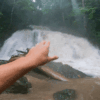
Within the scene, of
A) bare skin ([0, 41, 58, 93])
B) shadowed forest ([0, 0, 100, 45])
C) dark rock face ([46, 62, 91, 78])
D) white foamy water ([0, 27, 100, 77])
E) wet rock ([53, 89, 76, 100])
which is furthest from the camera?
shadowed forest ([0, 0, 100, 45])

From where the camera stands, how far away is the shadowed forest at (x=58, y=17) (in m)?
12.5

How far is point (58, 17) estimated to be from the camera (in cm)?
1920

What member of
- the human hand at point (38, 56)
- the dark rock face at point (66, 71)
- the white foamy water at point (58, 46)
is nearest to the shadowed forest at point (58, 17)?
the white foamy water at point (58, 46)

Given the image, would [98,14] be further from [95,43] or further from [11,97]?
[11,97]

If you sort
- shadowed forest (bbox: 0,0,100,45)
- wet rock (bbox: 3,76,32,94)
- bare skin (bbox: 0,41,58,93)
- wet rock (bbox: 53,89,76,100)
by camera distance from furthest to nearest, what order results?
shadowed forest (bbox: 0,0,100,45)
wet rock (bbox: 3,76,32,94)
wet rock (bbox: 53,89,76,100)
bare skin (bbox: 0,41,58,93)

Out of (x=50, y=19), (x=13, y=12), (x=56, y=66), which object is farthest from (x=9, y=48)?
(x=50, y=19)

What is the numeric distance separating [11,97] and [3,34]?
469 inches

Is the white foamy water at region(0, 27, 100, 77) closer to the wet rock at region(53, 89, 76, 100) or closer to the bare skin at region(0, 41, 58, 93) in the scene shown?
the wet rock at region(53, 89, 76, 100)

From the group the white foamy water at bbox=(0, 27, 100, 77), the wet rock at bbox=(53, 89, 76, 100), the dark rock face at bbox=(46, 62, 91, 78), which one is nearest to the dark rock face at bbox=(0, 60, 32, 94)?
the wet rock at bbox=(53, 89, 76, 100)

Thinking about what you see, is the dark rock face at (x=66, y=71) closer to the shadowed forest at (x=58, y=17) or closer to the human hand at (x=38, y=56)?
the human hand at (x=38, y=56)

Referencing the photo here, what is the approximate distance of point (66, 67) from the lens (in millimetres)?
4941

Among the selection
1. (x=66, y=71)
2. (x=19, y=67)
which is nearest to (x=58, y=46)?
(x=66, y=71)

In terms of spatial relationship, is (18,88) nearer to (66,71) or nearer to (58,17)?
(66,71)

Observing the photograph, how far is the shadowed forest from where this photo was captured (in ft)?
41.0
